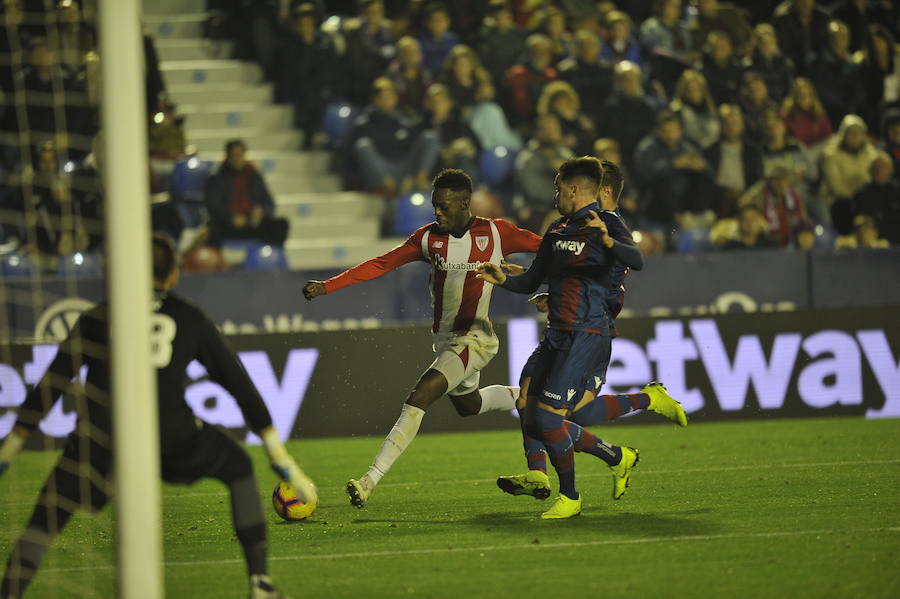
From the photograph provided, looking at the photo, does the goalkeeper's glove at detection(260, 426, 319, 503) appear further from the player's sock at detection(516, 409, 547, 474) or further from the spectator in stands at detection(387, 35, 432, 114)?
the spectator in stands at detection(387, 35, 432, 114)

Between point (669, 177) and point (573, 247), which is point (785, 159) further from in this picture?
point (573, 247)

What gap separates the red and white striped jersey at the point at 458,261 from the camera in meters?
8.41

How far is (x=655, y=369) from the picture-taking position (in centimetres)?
1243

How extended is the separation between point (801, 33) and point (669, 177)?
337 cm

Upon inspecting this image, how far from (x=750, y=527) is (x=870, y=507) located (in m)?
0.90

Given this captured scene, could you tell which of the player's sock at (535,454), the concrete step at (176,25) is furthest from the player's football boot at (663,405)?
the concrete step at (176,25)

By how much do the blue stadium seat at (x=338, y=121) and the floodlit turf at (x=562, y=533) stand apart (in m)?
6.51

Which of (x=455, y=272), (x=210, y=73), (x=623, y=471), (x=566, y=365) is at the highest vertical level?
(x=210, y=73)

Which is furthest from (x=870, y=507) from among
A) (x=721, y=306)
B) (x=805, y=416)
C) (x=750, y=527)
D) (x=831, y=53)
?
(x=831, y=53)

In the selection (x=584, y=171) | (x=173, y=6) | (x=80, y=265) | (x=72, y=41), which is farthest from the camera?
(x=173, y=6)

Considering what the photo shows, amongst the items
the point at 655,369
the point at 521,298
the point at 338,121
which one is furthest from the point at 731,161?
the point at 338,121

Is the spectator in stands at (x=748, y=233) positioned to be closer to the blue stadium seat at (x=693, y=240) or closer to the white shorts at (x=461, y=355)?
the blue stadium seat at (x=693, y=240)

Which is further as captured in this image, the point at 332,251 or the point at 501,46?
the point at 501,46

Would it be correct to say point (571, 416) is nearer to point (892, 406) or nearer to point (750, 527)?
point (750, 527)
